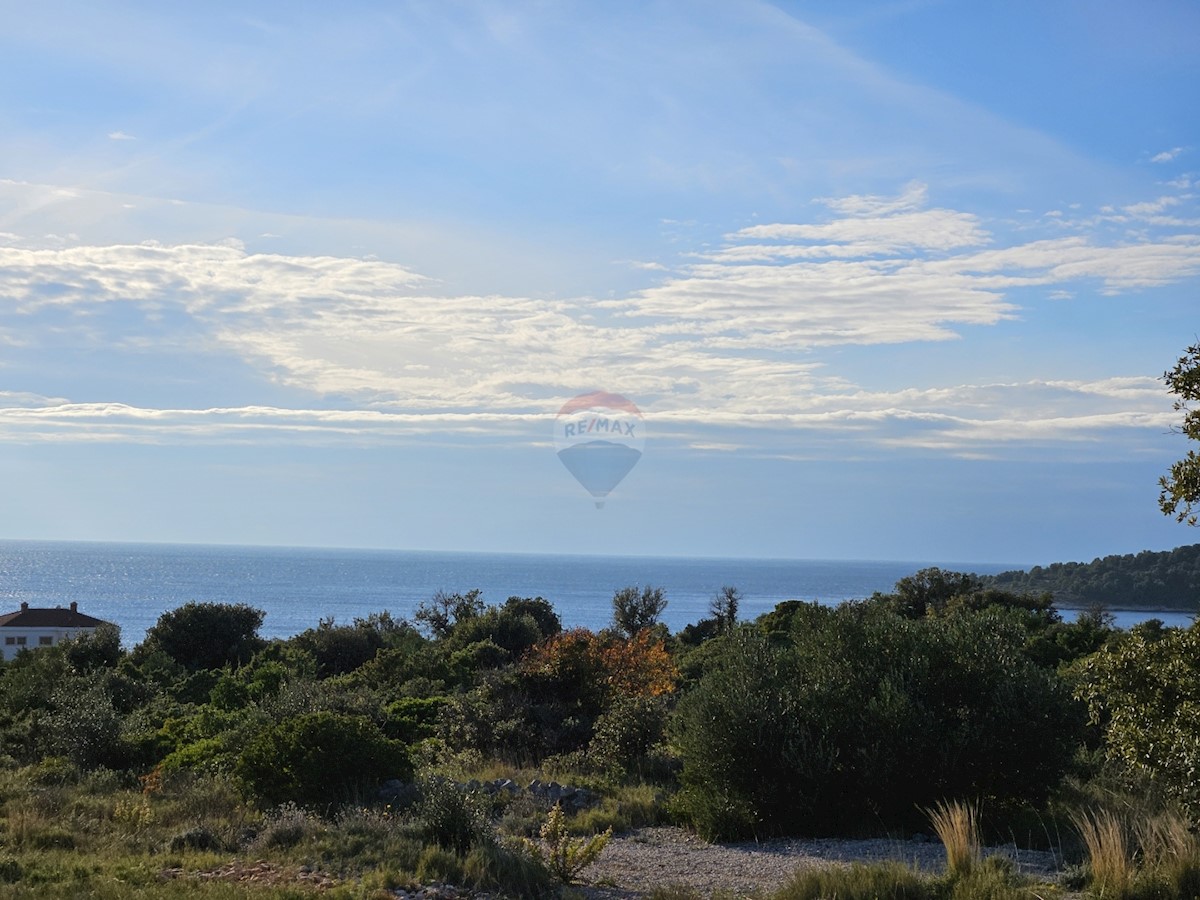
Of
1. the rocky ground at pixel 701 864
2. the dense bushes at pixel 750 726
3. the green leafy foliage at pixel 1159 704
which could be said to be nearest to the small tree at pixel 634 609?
the dense bushes at pixel 750 726

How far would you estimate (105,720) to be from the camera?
18.8 metres

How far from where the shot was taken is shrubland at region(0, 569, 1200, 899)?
942 centimetres

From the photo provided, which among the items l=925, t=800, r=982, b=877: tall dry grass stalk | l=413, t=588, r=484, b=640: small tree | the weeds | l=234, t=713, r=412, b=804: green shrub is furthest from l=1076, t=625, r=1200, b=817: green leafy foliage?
l=413, t=588, r=484, b=640: small tree

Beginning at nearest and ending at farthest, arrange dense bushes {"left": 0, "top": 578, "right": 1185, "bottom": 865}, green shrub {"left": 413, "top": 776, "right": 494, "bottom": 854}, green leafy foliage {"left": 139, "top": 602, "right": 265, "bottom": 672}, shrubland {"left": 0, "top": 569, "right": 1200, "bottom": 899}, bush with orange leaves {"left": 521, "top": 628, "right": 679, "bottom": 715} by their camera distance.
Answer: shrubland {"left": 0, "top": 569, "right": 1200, "bottom": 899} < green shrub {"left": 413, "top": 776, "right": 494, "bottom": 854} < dense bushes {"left": 0, "top": 578, "right": 1185, "bottom": 865} < bush with orange leaves {"left": 521, "top": 628, "right": 679, "bottom": 715} < green leafy foliage {"left": 139, "top": 602, "right": 265, "bottom": 672}

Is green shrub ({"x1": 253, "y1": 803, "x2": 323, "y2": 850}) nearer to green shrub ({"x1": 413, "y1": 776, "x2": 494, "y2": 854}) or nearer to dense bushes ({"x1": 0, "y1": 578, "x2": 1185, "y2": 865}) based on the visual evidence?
green shrub ({"x1": 413, "y1": 776, "x2": 494, "y2": 854})

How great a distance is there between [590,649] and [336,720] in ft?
23.3

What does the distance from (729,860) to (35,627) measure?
6285 centimetres

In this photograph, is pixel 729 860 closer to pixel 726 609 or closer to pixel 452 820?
pixel 452 820

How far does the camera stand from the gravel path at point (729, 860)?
10453mm

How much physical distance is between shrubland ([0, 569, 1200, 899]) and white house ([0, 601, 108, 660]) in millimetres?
46855

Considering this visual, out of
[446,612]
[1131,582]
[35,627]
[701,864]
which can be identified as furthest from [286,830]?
[35,627]

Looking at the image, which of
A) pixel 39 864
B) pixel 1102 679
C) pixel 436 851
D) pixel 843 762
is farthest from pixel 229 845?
pixel 1102 679

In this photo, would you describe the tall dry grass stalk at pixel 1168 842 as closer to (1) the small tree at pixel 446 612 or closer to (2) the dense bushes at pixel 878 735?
(2) the dense bushes at pixel 878 735

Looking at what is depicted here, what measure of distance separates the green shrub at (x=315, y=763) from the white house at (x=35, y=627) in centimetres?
5455
